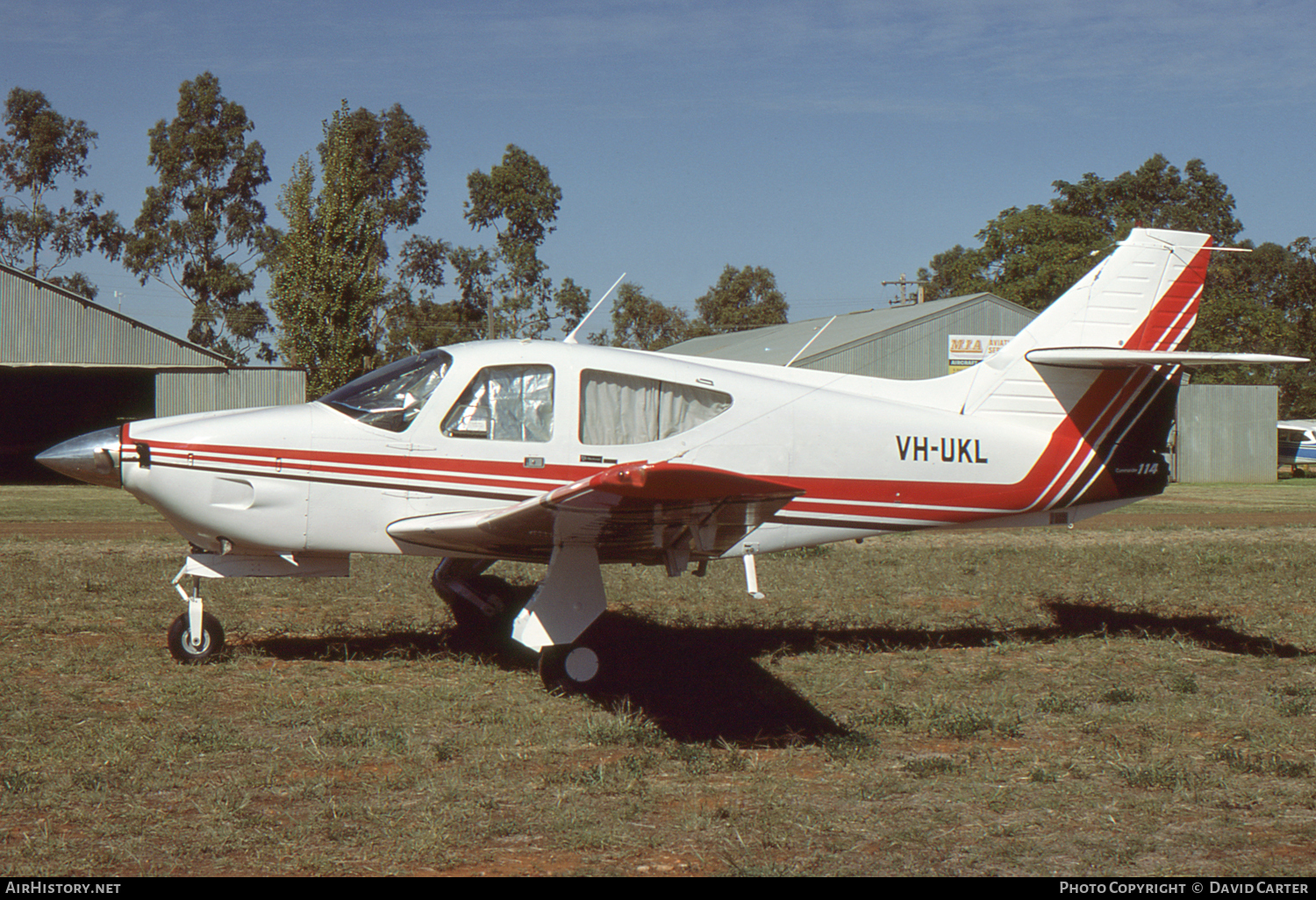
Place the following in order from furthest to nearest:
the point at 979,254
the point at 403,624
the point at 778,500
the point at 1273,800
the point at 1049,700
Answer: the point at 979,254, the point at 403,624, the point at 1049,700, the point at 778,500, the point at 1273,800

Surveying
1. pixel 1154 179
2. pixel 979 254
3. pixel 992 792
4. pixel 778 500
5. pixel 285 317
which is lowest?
pixel 992 792

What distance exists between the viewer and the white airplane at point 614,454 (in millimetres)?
7152

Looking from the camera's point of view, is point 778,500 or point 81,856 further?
point 778,500

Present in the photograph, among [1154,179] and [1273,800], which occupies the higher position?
[1154,179]

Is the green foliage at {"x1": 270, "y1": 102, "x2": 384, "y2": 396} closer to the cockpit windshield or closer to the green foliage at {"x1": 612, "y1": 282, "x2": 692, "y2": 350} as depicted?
the cockpit windshield

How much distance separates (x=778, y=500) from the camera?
584 cm

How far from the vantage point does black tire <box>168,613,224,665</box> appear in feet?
25.2

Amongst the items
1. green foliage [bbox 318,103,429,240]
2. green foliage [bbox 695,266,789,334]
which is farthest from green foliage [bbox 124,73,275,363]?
green foliage [bbox 695,266,789,334]

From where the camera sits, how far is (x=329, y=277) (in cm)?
2741

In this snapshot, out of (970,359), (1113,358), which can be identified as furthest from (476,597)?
(970,359)

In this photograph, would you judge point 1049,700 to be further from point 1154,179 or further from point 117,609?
point 1154,179

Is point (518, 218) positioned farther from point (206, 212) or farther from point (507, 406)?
point (507, 406)

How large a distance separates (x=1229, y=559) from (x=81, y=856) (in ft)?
44.0
